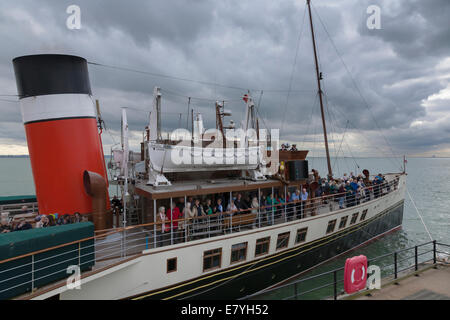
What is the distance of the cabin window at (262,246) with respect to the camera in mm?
10852

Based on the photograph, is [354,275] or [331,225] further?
[331,225]

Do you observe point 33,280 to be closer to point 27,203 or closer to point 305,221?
point 27,203

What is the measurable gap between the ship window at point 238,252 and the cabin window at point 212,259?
62 centimetres

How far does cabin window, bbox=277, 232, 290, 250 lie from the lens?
11594 mm

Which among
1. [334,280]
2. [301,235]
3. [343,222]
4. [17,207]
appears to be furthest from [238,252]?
[17,207]

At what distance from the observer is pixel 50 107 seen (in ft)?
29.7

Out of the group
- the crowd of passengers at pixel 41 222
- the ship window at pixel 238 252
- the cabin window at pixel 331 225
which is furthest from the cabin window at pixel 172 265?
the cabin window at pixel 331 225

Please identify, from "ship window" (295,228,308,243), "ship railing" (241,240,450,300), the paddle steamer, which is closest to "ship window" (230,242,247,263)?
the paddle steamer

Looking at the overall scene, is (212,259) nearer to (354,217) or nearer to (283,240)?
(283,240)

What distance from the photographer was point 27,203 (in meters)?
12.9

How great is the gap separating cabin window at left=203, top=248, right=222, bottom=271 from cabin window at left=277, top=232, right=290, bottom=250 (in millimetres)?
3196

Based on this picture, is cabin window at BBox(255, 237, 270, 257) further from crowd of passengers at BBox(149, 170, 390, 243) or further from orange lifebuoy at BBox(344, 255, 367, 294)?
orange lifebuoy at BBox(344, 255, 367, 294)

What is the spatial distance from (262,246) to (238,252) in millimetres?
1317

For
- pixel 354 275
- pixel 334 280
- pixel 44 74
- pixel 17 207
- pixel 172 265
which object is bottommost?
pixel 172 265
